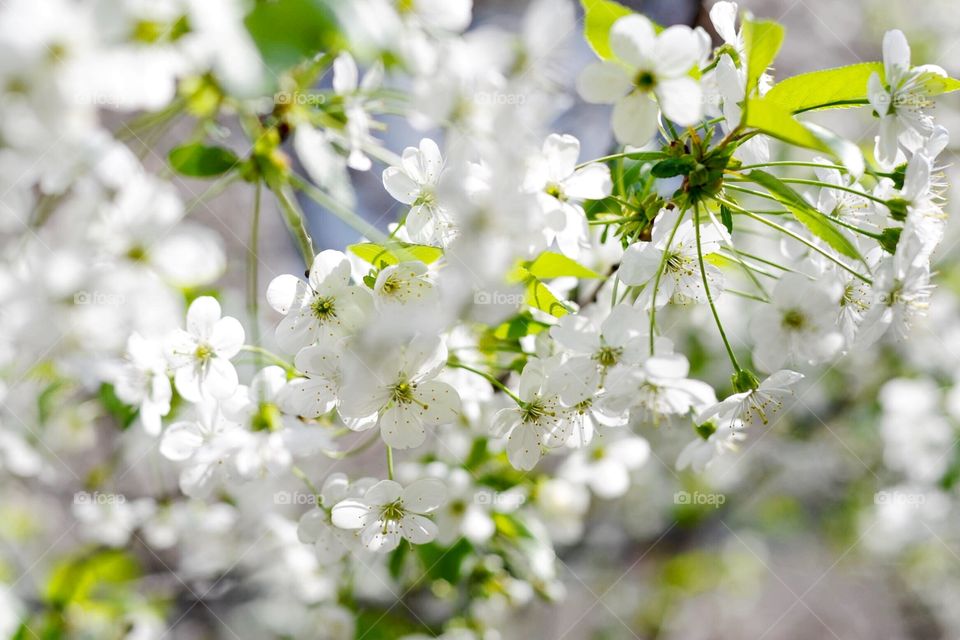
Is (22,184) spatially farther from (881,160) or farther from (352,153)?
(881,160)

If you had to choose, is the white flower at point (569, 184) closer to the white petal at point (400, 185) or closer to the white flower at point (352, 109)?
the white petal at point (400, 185)

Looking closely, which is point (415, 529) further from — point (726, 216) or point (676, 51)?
point (676, 51)

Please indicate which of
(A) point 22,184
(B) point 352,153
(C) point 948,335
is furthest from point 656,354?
(C) point 948,335

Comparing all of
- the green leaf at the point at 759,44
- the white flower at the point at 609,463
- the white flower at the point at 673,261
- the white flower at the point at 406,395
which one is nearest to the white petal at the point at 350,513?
the white flower at the point at 406,395

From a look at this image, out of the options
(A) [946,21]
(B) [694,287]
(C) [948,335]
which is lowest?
(C) [948,335]

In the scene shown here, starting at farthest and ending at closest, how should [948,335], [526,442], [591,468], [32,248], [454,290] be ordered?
[948,335] → [591,468] → [32,248] → [526,442] → [454,290]

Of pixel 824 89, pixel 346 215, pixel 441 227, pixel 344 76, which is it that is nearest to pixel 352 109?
pixel 344 76
